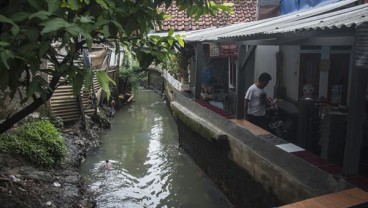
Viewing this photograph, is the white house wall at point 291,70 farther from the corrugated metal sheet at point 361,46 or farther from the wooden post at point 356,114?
the corrugated metal sheet at point 361,46

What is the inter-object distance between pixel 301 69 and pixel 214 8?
6.17m

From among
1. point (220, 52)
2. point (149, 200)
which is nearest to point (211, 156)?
point (149, 200)

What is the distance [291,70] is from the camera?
985 cm

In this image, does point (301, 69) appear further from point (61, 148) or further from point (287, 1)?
point (61, 148)

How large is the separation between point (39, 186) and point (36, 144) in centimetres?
142

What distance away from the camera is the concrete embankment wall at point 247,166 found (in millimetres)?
4762

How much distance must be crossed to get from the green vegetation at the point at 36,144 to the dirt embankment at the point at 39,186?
0.16m

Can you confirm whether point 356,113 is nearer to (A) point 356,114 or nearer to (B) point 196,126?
(A) point 356,114

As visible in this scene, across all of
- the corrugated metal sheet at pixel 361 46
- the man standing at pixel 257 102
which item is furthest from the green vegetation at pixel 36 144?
the corrugated metal sheet at pixel 361 46

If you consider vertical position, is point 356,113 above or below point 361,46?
below

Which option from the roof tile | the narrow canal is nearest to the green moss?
the narrow canal

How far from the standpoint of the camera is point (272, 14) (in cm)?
1141

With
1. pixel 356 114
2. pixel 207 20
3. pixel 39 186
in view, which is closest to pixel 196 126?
pixel 39 186

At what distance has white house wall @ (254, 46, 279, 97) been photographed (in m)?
10.8
